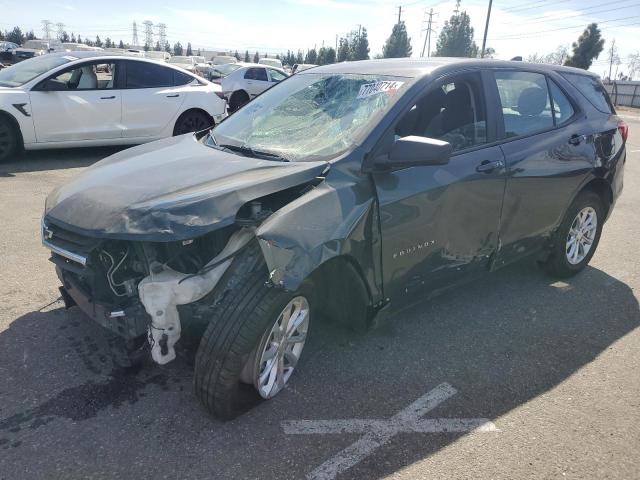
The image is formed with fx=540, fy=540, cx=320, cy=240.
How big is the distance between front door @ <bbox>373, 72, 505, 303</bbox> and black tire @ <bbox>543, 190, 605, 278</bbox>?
39.7 inches

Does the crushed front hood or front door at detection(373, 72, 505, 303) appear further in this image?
front door at detection(373, 72, 505, 303)

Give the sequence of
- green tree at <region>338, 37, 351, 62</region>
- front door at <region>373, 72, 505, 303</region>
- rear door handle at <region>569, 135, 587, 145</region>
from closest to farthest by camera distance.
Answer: front door at <region>373, 72, 505, 303</region> → rear door handle at <region>569, 135, 587, 145</region> → green tree at <region>338, 37, 351, 62</region>

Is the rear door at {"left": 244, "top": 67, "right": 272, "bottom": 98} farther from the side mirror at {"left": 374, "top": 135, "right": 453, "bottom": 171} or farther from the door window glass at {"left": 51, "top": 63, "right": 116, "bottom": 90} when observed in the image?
the side mirror at {"left": 374, "top": 135, "right": 453, "bottom": 171}

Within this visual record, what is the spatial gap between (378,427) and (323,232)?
1.02 metres

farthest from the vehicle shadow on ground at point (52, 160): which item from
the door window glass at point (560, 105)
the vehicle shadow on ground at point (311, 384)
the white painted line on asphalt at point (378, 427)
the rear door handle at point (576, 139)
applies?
the rear door handle at point (576, 139)

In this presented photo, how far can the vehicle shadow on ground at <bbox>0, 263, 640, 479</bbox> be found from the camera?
2473mm

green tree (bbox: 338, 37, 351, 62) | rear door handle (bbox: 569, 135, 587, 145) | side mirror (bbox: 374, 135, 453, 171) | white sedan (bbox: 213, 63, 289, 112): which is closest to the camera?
side mirror (bbox: 374, 135, 453, 171)

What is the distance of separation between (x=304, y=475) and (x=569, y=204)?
310 centimetres

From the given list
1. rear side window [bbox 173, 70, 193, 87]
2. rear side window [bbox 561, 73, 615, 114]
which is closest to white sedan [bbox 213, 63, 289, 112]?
rear side window [bbox 173, 70, 193, 87]

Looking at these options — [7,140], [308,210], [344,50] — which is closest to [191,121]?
[7,140]

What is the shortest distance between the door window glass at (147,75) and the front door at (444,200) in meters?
6.68

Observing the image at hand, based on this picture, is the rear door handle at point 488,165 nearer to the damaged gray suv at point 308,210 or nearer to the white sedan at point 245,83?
the damaged gray suv at point 308,210

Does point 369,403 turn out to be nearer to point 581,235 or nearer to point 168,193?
point 168,193

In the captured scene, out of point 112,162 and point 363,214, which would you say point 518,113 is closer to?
point 363,214
